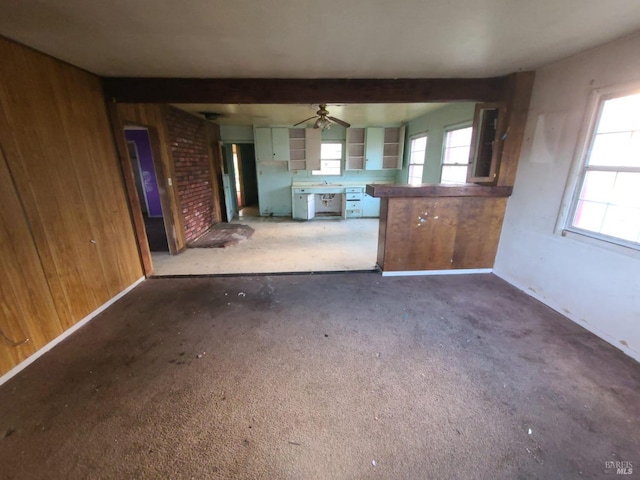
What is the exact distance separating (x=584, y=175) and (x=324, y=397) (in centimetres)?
276

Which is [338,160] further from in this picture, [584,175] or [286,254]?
[584,175]

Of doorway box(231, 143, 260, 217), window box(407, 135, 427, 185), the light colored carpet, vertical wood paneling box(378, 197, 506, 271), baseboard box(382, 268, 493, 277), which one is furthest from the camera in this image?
doorway box(231, 143, 260, 217)

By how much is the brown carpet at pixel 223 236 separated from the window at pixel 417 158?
3566 mm

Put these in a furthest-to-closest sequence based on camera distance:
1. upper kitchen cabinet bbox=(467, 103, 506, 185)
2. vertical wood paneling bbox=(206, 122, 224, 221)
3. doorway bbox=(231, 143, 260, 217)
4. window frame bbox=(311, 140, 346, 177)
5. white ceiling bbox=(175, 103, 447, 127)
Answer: doorway bbox=(231, 143, 260, 217) → window frame bbox=(311, 140, 346, 177) → vertical wood paneling bbox=(206, 122, 224, 221) → white ceiling bbox=(175, 103, 447, 127) → upper kitchen cabinet bbox=(467, 103, 506, 185)

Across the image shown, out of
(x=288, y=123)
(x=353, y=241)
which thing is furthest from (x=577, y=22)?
(x=288, y=123)

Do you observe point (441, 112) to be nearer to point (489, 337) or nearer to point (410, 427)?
point (489, 337)

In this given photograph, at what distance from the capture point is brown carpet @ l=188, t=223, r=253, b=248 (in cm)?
450

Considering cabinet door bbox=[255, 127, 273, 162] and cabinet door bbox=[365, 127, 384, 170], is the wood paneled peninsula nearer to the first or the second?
cabinet door bbox=[365, 127, 384, 170]

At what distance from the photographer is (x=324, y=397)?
1.62 m

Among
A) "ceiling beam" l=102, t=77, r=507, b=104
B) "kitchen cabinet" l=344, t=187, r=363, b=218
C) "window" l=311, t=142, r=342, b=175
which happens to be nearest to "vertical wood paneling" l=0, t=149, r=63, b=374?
"ceiling beam" l=102, t=77, r=507, b=104

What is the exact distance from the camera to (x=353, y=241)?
184 inches

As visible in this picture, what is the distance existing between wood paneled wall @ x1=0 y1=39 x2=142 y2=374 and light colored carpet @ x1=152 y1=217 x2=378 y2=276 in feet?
3.57

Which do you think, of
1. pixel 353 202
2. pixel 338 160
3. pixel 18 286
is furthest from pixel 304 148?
Answer: pixel 18 286

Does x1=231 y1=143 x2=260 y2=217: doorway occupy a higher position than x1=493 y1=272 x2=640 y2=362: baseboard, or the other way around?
x1=231 y1=143 x2=260 y2=217: doorway
